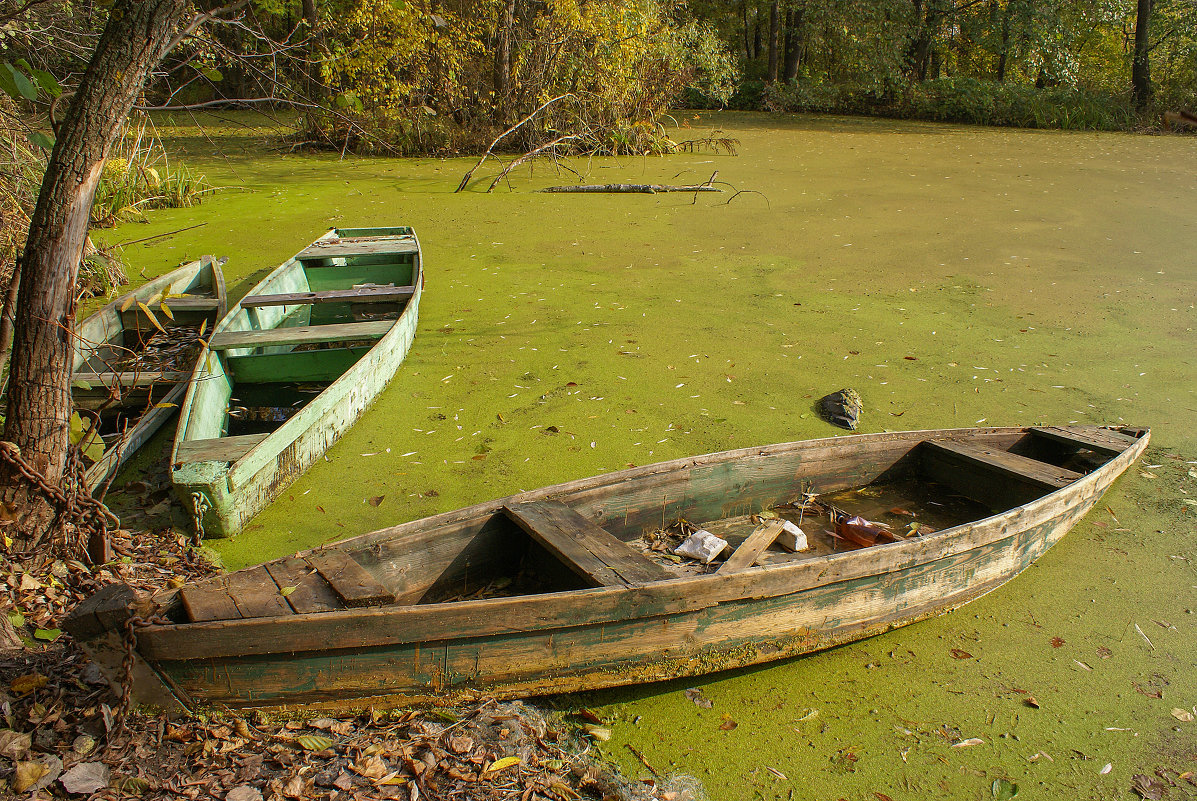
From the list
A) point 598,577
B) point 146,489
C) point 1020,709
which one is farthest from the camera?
point 146,489

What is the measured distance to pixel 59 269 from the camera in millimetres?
2471

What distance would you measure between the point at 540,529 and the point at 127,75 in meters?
1.86

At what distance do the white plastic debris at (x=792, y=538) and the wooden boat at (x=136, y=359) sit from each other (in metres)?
2.33

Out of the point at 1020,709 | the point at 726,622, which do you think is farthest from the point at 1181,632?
the point at 726,622

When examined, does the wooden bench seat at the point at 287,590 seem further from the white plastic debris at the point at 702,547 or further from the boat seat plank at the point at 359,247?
the boat seat plank at the point at 359,247

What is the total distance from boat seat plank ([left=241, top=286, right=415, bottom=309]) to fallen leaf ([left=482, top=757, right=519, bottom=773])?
3472 millimetres

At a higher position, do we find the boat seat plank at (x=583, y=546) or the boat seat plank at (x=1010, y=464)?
the boat seat plank at (x=583, y=546)

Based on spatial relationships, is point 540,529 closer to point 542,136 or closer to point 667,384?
point 667,384

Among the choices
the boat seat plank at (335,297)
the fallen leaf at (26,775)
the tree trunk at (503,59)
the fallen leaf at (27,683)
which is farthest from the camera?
the tree trunk at (503,59)

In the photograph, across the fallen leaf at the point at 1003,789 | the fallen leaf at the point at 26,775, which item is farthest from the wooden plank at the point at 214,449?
the fallen leaf at the point at 1003,789

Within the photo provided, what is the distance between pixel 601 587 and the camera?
2.22m

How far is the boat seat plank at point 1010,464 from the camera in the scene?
318 cm

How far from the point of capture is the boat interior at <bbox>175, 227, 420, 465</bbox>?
3.58m

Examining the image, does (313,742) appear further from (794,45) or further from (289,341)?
(794,45)
